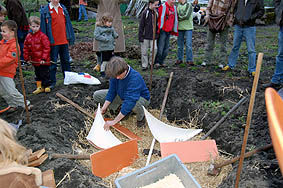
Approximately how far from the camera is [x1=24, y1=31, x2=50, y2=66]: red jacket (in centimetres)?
431

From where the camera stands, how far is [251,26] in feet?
16.2

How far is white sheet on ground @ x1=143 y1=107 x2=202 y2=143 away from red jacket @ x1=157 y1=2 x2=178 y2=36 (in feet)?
9.48

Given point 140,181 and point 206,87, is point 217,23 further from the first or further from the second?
point 140,181

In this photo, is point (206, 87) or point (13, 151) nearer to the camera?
point (13, 151)

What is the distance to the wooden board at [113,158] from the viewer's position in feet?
9.49

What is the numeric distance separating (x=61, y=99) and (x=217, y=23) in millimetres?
3594

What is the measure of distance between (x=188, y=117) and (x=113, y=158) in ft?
5.40

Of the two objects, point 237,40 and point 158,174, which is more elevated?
point 237,40

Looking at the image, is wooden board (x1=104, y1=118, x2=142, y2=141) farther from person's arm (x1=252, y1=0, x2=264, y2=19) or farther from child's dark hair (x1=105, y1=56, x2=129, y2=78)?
person's arm (x1=252, y1=0, x2=264, y2=19)

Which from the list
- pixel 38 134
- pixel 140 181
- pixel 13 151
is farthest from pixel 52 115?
pixel 13 151

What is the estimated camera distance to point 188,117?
4.20 meters

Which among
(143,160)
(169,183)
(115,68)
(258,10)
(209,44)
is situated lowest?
(143,160)

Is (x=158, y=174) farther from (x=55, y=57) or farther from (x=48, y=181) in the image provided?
(x=55, y=57)

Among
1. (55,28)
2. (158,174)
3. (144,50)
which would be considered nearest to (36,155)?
(158,174)
